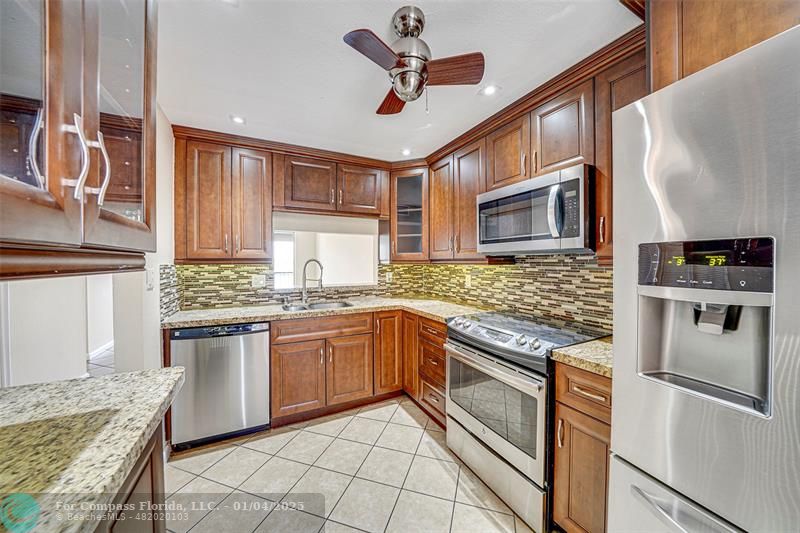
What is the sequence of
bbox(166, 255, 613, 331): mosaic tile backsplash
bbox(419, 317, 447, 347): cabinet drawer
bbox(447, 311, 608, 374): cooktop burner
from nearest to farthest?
bbox(447, 311, 608, 374): cooktop burner
bbox(166, 255, 613, 331): mosaic tile backsplash
bbox(419, 317, 447, 347): cabinet drawer

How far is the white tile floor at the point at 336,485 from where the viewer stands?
1584 mm

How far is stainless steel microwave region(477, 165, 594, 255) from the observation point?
1605mm

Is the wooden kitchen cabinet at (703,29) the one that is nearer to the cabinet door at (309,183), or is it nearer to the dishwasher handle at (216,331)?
the cabinet door at (309,183)

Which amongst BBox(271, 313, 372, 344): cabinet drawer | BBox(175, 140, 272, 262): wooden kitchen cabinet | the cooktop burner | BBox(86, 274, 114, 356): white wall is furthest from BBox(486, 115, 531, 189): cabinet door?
BBox(86, 274, 114, 356): white wall

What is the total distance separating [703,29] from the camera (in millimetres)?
996

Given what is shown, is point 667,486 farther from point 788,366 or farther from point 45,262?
point 45,262

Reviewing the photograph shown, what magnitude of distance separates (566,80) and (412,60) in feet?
3.20

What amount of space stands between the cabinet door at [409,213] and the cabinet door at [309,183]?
67cm

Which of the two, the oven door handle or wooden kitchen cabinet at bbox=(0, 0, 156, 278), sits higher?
wooden kitchen cabinet at bbox=(0, 0, 156, 278)

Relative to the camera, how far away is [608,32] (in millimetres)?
1428

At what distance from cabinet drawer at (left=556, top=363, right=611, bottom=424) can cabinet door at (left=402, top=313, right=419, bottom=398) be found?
4.70 feet

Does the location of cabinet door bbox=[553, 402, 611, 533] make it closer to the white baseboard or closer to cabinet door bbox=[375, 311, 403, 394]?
cabinet door bbox=[375, 311, 403, 394]

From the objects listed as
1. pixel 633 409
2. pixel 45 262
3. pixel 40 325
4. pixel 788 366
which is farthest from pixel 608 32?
pixel 40 325

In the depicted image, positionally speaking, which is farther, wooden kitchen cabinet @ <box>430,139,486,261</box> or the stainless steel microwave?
wooden kitchen cabinet @ <box>430,139,486,261</box>
